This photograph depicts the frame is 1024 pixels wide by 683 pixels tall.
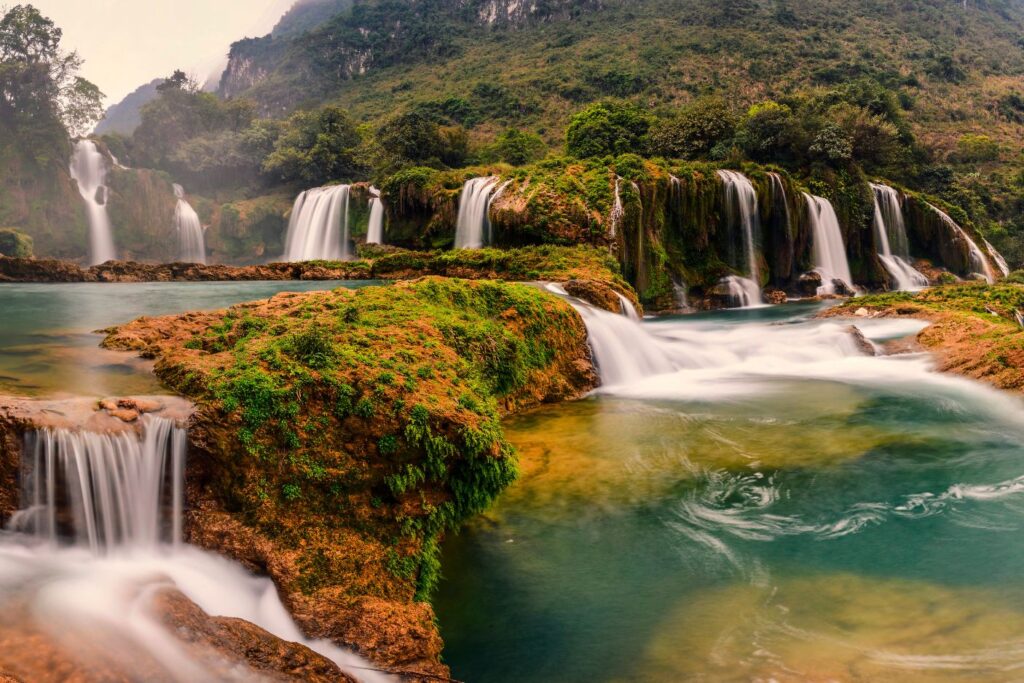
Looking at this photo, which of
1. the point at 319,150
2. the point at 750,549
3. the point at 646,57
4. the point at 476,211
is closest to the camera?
the point at 750,549

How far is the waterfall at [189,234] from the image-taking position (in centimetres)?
4475

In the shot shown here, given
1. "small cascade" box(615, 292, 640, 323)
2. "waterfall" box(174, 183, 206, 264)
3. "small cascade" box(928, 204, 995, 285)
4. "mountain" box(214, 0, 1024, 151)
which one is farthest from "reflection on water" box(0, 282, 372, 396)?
"mountain" box(214, 0, 1024, 151)

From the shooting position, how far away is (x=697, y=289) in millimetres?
25453

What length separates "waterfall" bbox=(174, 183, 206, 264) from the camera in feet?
147

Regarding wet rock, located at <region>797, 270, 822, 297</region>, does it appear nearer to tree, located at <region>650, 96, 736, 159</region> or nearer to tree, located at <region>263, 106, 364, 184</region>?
tree, located at <region>650, 96, 736, 159</region>

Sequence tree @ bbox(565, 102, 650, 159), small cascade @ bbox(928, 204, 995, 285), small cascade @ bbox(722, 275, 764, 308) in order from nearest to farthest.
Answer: small cascade @ bbox(722, 275, 764, 308) → small cascade @ bbox(928, 204, 995, 285) → tree @ bbox(565, 102, 650, 159)

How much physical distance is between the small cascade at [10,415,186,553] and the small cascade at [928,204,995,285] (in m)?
35.9

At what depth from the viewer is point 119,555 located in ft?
15.4

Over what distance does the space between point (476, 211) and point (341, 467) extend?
20420 millimetres

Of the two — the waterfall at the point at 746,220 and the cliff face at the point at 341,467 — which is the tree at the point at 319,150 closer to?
the waterfall at the point at 746,220

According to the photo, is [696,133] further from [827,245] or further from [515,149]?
[515,149]

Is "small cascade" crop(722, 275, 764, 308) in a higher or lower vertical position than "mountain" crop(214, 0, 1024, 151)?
lower

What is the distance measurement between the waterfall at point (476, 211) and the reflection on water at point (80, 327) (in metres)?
5.74

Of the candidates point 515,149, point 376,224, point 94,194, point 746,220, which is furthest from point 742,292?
point 94,194
